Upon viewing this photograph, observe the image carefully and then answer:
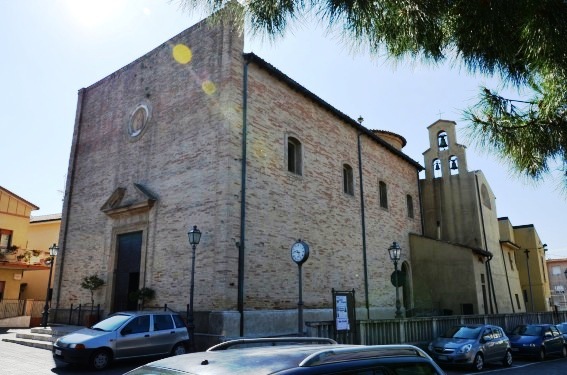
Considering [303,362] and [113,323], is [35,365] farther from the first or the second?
[303,362]

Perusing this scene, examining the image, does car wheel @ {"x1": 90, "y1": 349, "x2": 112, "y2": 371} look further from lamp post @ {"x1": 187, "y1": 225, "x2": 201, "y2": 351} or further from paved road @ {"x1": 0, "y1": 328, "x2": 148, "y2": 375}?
lamp post @ {"x1": 187, "y1": 225, "x2": 201, "y2": 351}

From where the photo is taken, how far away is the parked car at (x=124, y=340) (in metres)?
9.98

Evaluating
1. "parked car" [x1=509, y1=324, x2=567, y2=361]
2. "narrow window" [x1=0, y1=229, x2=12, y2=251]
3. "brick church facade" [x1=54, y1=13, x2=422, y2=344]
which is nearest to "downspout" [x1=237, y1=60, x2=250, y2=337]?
"brick church facade" [x1=54, y1=13, x2=422, y2=344]

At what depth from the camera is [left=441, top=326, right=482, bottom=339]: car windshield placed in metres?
13.2

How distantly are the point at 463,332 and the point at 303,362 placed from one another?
13080 mm

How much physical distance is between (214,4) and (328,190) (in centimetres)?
Result: 1389

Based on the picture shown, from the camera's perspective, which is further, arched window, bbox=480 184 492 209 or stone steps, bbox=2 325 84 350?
arched window, bbox=480 184 492 209

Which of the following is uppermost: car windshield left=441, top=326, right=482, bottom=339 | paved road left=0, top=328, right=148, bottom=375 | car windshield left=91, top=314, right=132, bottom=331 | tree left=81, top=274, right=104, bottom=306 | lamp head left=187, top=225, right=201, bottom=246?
lamp head left=187, top=225, right=201, bottom=246

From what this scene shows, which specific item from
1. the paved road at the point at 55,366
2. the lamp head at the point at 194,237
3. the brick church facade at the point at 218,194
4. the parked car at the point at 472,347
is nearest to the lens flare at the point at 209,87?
the brick church facade at the point at 218,194

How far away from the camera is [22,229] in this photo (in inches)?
1096

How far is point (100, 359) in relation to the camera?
10094 mm

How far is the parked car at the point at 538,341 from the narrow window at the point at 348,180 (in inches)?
348

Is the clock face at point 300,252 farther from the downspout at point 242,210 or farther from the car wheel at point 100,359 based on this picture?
the car wheel at point 100,359

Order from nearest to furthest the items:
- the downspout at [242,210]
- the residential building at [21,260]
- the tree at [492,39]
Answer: the tree at [492,39], the downspout at [242,210], the residential building at [21,260]
